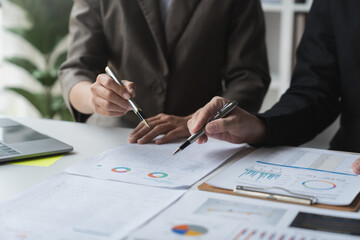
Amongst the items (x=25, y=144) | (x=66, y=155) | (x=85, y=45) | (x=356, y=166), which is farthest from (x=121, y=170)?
(x=85, y=45)

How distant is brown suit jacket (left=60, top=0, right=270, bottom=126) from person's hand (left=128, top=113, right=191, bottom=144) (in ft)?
1.10

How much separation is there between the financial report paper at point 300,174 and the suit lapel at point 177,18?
1.98ft

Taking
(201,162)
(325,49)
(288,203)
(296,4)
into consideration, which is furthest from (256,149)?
(296,4)

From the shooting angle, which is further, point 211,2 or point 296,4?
point 296,4

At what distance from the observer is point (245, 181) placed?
2.78 ft

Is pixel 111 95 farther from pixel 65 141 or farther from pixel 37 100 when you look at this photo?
pixel 37 100

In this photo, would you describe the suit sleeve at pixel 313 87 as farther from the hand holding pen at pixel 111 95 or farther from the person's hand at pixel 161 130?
the hand holding pen at pixel 111 95

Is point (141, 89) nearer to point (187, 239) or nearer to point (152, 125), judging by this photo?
point (152, 125)

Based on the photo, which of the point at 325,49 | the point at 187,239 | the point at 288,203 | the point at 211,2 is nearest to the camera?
the point at 187,239

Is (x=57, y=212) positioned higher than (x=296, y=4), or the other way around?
(x=296, y=4)

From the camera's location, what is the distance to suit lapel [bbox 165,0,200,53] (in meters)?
1.52

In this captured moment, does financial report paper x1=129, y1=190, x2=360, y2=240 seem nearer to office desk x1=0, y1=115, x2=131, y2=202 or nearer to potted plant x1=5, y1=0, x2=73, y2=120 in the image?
office desk x1=0, y1=115, x2=131, y2=202

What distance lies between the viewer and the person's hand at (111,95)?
1114 millimetres

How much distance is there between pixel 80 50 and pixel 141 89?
23 cm
